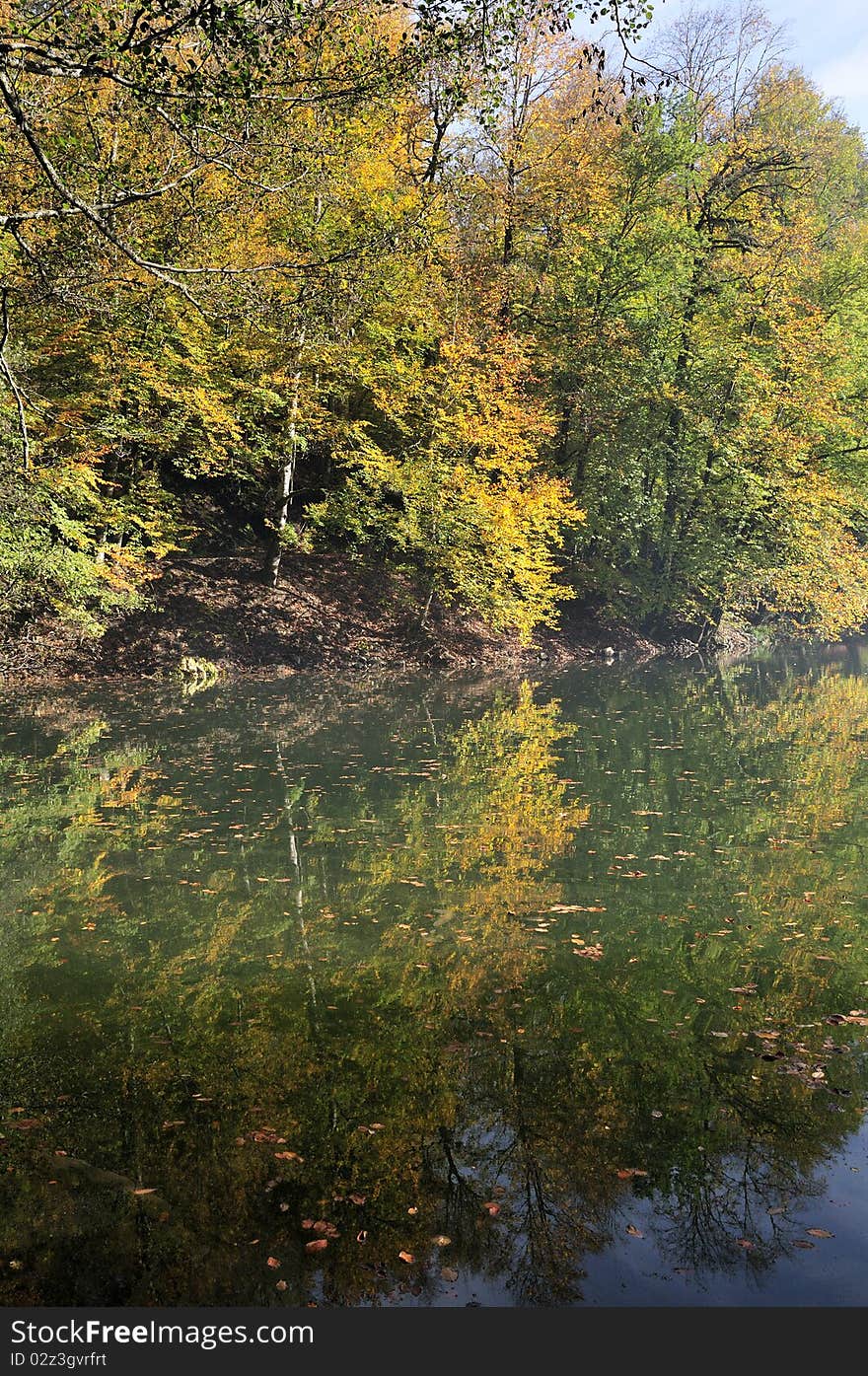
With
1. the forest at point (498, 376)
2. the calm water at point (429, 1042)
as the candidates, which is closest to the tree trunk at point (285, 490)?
the forest at point (498, 376)

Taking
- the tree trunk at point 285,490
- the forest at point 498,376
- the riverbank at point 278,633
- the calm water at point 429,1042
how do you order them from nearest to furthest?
the calm water at point 429,1042
the forest at point 498,376
the riverbank at point 278,633
the tree trunk at point 285,490

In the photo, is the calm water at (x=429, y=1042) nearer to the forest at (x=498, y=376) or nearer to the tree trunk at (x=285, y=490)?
the forest at (x=498, y=376)

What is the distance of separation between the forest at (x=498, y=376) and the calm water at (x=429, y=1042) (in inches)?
252

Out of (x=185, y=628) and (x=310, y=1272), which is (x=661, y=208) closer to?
(x=185, y=628)

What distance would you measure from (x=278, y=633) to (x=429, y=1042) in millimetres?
19203

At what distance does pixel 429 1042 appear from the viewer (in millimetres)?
5504

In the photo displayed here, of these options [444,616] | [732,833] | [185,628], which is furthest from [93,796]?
[444,616]

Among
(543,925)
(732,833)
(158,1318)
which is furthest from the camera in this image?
(732,833)

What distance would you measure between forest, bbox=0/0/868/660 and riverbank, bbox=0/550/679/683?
0.48m

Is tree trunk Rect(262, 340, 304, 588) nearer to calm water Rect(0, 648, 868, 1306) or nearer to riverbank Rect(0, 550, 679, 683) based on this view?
riverbank Rect(0, 550, 679, 683)

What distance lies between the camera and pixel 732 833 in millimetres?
10289

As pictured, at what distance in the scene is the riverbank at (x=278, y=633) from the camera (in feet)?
67.7

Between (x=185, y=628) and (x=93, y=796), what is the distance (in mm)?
11718

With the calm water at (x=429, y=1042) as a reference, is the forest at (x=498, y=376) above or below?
above
